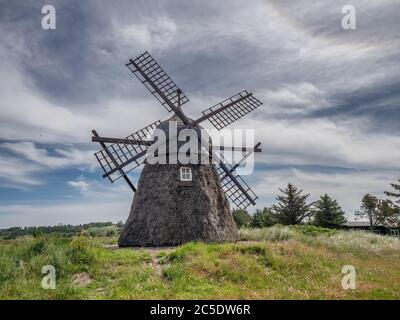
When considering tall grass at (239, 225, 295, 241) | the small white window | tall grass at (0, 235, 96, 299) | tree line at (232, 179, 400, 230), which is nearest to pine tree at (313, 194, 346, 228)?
tree line at (232, 179, 400, 230)

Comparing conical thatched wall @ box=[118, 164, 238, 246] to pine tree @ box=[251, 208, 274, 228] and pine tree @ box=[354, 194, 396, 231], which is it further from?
pine tree @ box=[354, 194, 396, 231]

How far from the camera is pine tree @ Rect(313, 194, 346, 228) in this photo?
152 ft

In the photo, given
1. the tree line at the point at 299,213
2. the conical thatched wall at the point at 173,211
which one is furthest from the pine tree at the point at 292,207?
the conical thatched wall at the point at 173,211

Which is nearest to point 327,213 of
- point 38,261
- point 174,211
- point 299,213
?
point 299,213

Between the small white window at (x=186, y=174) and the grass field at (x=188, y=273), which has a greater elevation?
the small white window at (x=186, y=174)

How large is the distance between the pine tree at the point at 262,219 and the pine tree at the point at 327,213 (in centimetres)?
620

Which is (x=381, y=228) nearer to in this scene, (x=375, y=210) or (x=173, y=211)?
(x=375, y=210)

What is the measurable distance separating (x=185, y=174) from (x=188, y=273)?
30.1 feet

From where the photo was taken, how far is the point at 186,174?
71.8ft

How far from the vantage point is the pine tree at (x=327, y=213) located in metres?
46.3

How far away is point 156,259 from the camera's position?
635 inches

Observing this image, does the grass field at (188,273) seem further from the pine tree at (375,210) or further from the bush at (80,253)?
the pine tree at (375,210)

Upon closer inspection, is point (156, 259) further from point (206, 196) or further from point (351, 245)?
point (351, 245)
